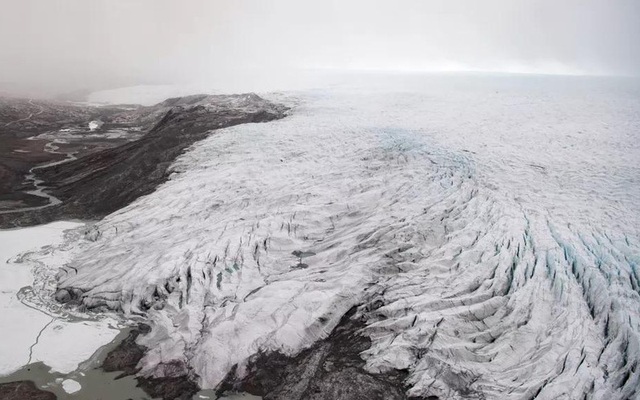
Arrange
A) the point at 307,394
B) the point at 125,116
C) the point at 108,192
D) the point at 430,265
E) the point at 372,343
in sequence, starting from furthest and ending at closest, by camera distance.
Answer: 1. the point at 125,116
2. the point at 108,192
3. the point at 430,265
4. the point at 372,343
5. the point at 307,394

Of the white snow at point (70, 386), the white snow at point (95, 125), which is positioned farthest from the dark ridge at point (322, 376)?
the white snow at point (95, 125)

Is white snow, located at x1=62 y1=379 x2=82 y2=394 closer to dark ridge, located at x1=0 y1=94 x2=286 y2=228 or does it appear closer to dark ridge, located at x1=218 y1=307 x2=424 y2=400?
dark ridge, located at x1=218 y1=307 x2=424 y2=400

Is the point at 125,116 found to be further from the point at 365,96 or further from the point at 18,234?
the point at 18,234

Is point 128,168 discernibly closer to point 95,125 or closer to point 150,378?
point 150,378

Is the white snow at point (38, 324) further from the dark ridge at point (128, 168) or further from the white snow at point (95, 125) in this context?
the white snow at point (95, 125)

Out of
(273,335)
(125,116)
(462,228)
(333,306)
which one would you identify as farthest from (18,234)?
(125,116)

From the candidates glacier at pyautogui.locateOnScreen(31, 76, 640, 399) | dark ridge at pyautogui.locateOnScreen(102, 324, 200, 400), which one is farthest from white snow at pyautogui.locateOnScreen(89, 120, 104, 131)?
dark ridge at pyautogui.locateOnScreen(102, 324, 200, 400)
